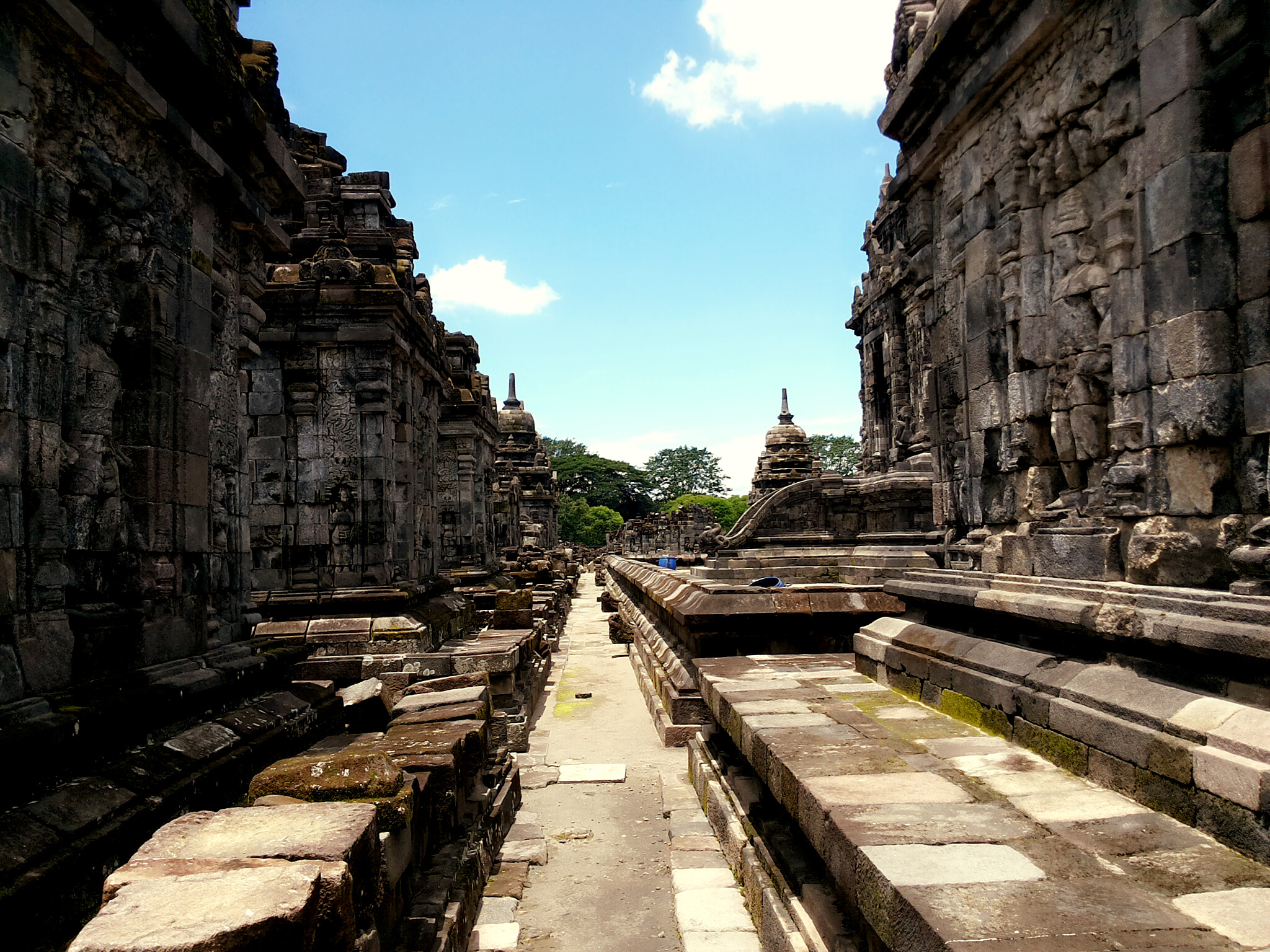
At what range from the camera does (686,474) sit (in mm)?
80438

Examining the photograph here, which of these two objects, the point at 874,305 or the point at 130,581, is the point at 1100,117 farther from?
the point at 874,305

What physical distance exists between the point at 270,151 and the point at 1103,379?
473cm

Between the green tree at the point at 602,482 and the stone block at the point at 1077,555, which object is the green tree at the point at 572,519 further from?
the stone block at the point at 1077,555

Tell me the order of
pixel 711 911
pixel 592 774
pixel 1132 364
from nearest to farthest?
pixel 1132 364
pixel 711 911
pixel 592 774

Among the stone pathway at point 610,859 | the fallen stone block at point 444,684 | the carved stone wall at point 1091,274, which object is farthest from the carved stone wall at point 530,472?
the carved stone wall at point 1091,274

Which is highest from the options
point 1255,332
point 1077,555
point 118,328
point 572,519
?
point 118,328

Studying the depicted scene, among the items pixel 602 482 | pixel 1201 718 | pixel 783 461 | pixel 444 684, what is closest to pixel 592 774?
pixel 444 684

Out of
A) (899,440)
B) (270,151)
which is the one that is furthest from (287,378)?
(899,440)

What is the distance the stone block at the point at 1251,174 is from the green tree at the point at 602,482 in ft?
232

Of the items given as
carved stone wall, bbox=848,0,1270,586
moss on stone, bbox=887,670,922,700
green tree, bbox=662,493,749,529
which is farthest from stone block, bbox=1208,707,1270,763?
green tree, bbox=662,493,749,529

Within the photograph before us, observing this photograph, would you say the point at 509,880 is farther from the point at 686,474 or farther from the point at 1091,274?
the point at 686,474

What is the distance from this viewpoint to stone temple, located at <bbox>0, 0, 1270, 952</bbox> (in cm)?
221

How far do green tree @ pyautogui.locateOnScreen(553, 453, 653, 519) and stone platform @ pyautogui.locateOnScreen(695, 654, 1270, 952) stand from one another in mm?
70189

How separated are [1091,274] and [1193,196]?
720 mm
